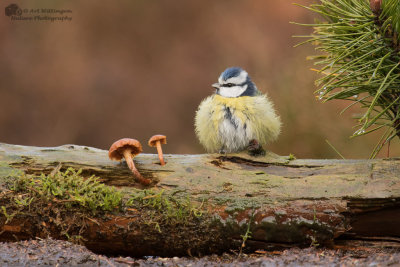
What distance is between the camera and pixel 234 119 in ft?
9.52

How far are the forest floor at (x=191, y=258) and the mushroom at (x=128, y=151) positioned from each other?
1.36 ft

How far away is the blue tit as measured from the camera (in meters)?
2.89

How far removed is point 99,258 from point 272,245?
0.78 metres

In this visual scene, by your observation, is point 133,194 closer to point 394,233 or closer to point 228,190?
point 228,190

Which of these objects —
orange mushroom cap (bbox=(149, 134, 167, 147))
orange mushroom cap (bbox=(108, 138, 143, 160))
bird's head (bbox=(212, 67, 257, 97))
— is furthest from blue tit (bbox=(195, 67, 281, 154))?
orange mushroom cap (bbox=(108, 138, 143, 160))

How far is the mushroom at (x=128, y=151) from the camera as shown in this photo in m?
2.44

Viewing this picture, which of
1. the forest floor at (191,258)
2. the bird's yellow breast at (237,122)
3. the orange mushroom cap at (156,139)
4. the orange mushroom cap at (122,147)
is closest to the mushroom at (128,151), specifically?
the orange mushroom cap at (122,147)

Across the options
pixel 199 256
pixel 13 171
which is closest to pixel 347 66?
pixel 199 256

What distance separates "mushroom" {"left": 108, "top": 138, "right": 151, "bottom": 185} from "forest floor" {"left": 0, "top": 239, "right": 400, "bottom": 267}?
0.41 metres

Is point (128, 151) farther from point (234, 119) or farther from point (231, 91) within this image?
point (231, 91)

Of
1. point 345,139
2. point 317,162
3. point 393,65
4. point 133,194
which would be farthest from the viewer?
point 345,139

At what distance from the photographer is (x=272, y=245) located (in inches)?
89.7

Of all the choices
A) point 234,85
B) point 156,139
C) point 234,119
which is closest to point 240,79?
point 234,85

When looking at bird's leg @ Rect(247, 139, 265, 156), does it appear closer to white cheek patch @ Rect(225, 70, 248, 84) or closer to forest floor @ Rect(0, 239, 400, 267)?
white cheek patch @ Rect(225, 70, 248, 84)
